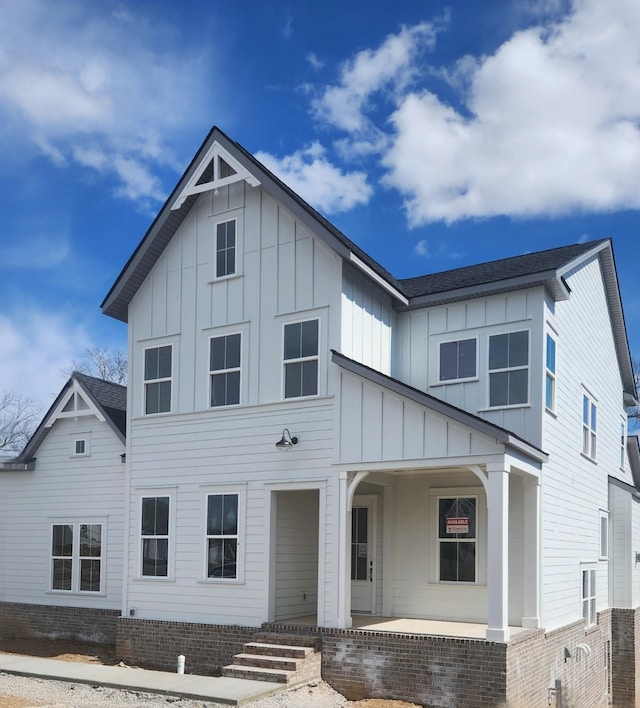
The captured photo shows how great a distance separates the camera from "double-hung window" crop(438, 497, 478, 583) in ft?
50.0

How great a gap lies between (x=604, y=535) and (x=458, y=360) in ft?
24.7

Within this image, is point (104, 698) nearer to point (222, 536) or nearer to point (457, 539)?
point (222, 536)

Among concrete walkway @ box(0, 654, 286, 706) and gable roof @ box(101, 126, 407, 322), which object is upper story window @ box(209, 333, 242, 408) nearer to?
gable roof @ box(101, 126, 407, 322)

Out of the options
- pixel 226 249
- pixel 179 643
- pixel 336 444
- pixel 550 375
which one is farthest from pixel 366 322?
pixel 179 643

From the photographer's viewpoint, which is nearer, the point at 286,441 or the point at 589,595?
the point at 286,441

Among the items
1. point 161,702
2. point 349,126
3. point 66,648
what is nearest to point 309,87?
point 349,126

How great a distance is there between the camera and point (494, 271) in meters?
16.5

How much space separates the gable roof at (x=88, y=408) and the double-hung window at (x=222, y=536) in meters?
3.92

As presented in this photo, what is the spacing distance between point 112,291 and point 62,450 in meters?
4.77

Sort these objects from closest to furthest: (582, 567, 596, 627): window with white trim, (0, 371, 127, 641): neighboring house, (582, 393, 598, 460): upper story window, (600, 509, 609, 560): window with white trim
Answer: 1. (582, 567, 596, 627): window with white trim
2. (582, 393, 598, 460): upper story window
3. (0, 371, 127, 641): neighboring house
4. (600, 509, 609, 560): window with white trim

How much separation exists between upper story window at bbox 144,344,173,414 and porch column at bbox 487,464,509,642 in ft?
23.2

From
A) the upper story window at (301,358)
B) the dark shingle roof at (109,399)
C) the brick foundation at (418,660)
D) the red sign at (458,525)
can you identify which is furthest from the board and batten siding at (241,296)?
the brick foundation at (418,660)

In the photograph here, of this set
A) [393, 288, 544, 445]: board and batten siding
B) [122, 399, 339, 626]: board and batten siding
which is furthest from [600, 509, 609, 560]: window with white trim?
[122, 399, 339, 626]: board and batten siding

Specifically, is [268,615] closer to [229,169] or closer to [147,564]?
[147,564]
